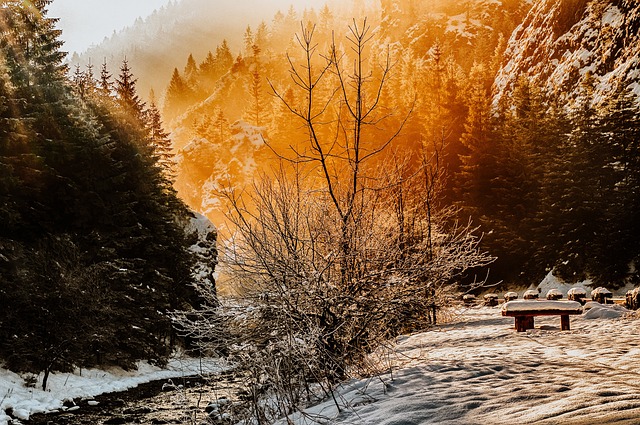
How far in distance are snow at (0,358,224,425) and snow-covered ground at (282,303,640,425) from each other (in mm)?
5709

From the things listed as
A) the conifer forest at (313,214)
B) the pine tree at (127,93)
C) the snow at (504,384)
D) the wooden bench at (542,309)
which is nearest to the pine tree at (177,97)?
the conifer forest at (313,214)

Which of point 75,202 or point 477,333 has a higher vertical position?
point 75,202

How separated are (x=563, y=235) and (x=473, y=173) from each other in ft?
31.8

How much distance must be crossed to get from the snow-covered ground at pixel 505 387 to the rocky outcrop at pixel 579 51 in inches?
1321

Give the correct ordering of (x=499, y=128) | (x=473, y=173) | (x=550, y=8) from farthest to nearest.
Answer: (x=550, y=8) → (x=499, y=128) → (x=473, y=173)

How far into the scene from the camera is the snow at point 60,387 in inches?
565

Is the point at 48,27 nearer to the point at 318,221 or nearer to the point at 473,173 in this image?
the point at 318,221

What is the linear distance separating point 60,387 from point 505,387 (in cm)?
1634

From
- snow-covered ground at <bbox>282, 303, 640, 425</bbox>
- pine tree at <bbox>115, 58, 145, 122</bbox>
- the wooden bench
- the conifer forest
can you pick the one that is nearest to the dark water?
the conifer forest

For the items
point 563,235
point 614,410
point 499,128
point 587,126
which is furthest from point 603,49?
point 614,410

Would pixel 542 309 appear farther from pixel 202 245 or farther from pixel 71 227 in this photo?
pixel 202 245

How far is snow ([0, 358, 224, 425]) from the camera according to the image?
47.1 feet

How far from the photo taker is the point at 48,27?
28.3 metres

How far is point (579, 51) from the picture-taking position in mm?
46719
